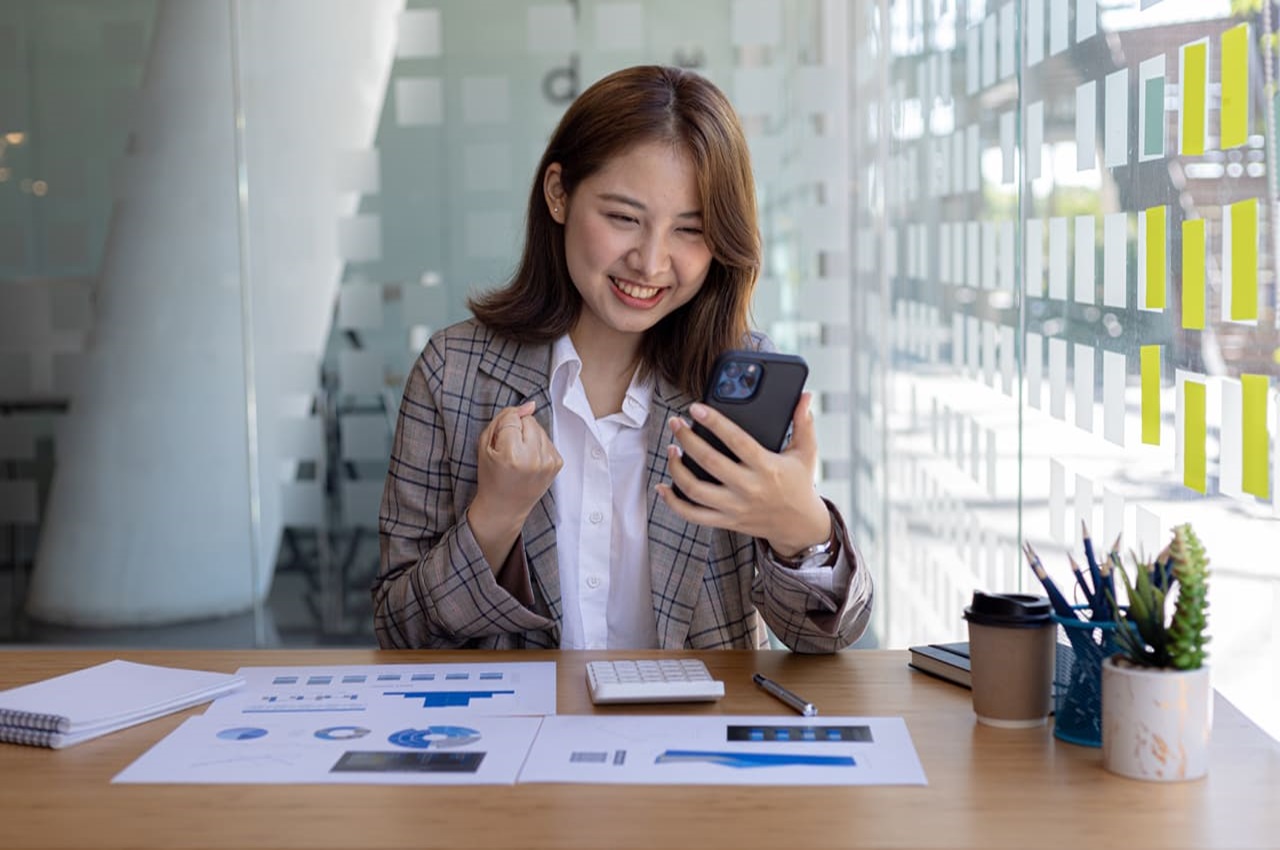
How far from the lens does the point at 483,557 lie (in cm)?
168

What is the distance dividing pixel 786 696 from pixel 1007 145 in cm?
154

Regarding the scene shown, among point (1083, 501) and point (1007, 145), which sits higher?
point (1007, 145)

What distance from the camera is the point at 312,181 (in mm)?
4027

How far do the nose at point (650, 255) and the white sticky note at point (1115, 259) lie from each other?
67cm

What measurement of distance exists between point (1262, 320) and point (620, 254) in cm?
77

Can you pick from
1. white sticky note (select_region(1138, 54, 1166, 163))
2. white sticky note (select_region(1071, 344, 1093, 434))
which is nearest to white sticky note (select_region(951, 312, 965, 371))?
white sticky note (select_region(1071, 344, 1093, 434))

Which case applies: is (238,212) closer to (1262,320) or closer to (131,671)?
(131,671)

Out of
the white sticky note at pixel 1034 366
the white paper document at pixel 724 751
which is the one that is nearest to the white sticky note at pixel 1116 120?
the white sticky note at pixel 1034 366

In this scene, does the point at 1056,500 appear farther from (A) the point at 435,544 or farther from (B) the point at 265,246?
(B) the point at 265,246

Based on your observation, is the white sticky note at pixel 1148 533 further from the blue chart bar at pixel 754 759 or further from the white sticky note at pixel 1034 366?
the blue chart bar at pixel 754 759

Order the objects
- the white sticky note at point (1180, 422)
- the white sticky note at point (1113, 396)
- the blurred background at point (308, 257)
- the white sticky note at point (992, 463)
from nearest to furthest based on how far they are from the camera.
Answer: the white sticky note at point (1180, 422) < the white sticky note at point (1113, 396) < the white sticky note at point (992, 463) < the blurred background at point (308, 257)

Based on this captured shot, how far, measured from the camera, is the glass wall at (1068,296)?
1554mm

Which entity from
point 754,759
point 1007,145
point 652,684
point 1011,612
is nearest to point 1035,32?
point 1007,145

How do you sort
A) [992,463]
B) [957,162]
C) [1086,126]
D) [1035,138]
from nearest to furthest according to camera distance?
[1086,126] < [1035,138] < [992,463] < [957,162]
